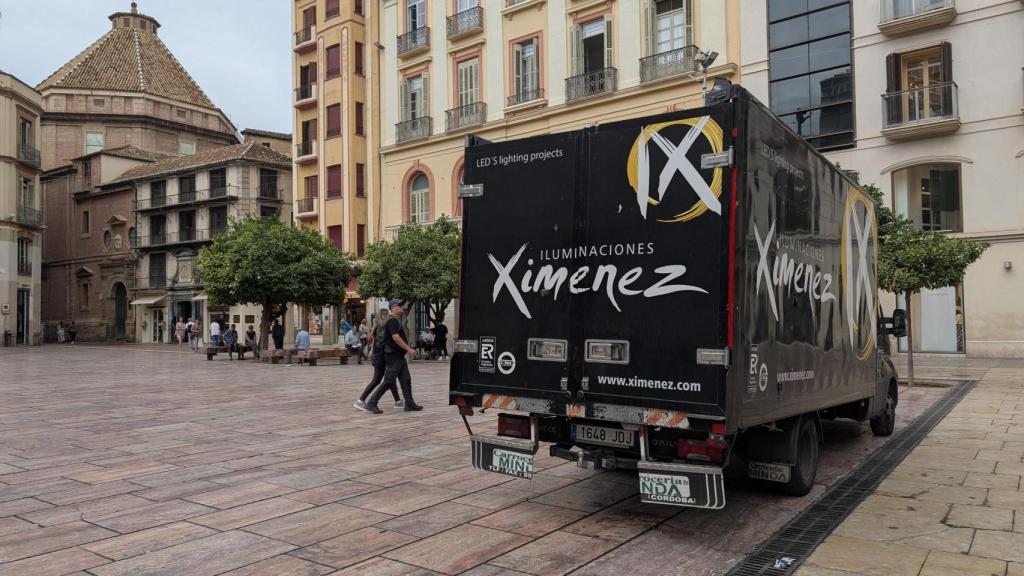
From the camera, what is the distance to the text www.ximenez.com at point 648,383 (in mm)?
4965

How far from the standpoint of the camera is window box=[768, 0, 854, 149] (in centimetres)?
2467

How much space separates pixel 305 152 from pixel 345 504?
3685 centimetres

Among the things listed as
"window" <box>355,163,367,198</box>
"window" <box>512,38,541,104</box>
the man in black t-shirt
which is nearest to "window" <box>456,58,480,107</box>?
→ "window" <box>512,38,541,104</box>

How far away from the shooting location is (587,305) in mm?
5441

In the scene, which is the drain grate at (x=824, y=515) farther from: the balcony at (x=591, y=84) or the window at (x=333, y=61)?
the window at (x=333, y=61)

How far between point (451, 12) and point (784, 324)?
31.2 meters

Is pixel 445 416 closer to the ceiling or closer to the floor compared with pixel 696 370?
closer to the floor

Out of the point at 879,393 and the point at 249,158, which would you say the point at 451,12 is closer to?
the point at 249,158

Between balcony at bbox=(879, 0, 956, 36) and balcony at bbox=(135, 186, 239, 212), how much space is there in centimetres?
3696

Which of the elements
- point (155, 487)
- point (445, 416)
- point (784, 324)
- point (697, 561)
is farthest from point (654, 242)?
point (445, 416)

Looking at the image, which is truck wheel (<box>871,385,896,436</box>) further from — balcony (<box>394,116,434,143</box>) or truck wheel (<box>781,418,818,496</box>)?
balcony (<box>394,116,434,143</box>)


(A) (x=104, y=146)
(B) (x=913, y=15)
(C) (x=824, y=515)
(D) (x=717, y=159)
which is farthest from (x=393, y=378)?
(A) (x=104, y=146)

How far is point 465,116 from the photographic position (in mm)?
33156

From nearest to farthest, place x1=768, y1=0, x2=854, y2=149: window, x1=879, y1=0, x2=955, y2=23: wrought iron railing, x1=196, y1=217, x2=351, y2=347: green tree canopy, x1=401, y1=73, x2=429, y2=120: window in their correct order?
x1=879, y1=0, x2=955, y2=23: wrought iron railing < x1=768, y1=0, x2=854, y2=149: window < x1=196, y1=217, x2=351, y2=347: green tree canopy < x1=401, y1=73, x2=429, y2=120: window
